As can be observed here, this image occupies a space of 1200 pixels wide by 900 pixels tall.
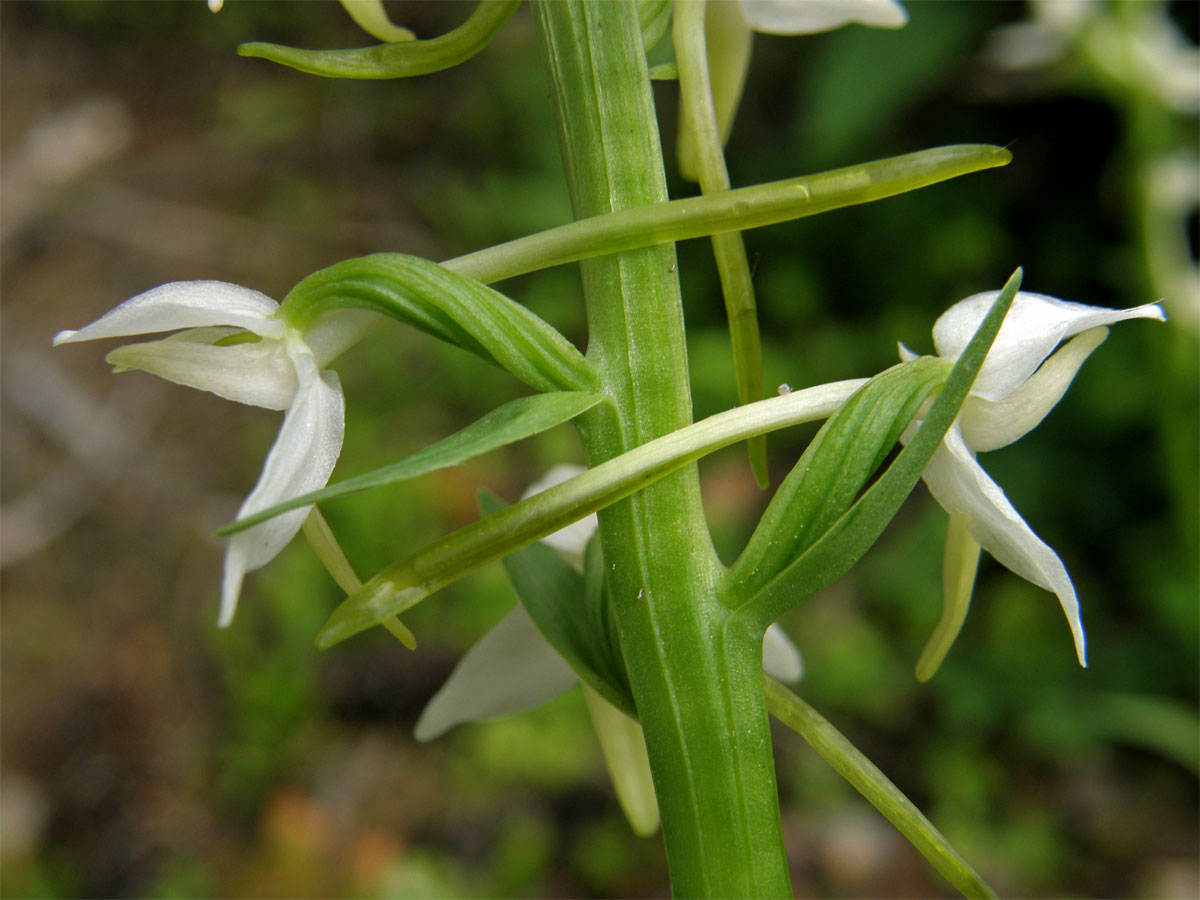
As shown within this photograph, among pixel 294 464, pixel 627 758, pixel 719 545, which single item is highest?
pixel 294 464

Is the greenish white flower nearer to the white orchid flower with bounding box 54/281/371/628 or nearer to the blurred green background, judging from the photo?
the white orchid flower with bounding box 54/281/371/628

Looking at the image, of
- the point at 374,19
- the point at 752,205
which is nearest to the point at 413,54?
the point at 374,19

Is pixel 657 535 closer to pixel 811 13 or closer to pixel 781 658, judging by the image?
pixel 781 658

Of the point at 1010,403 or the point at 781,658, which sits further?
the point at 781,658

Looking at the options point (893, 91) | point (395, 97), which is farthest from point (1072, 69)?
point (395, 97)

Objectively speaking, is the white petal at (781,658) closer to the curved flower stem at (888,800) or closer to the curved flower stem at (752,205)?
the curved flower stem at (888,800)

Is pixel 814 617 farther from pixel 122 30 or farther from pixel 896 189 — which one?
pixel 122 30
